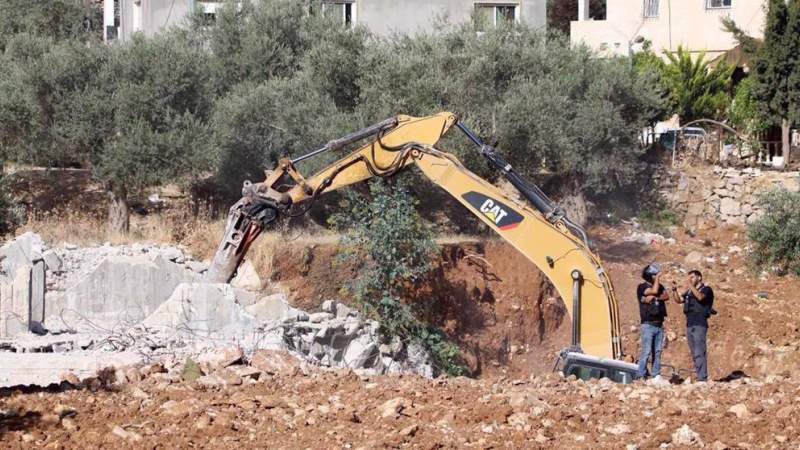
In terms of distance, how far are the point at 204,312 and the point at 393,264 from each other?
10.7 feet

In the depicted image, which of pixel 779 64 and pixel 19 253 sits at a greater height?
pixel 779 64

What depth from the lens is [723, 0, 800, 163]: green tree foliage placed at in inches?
1159

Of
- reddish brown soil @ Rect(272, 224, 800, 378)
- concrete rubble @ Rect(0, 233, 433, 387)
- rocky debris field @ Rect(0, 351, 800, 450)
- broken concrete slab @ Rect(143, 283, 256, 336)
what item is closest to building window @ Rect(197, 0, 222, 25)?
concrete rubble @ Rect(0, 233, 433, 387)

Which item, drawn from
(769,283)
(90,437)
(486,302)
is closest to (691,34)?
(769,283)

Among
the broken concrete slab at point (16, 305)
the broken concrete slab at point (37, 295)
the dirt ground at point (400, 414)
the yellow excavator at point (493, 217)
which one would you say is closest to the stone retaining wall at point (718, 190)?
the yellow excavator at point (493, 217)

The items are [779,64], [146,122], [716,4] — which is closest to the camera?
[146,122]

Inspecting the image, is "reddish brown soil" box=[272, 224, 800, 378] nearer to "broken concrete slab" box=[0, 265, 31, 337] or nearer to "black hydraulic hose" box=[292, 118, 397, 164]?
"black hydraulic hose" box=[292, 118, 397, 164]

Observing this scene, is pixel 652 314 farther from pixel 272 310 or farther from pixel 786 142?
pixel 786 142

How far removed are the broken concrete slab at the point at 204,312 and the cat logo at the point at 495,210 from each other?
134 inches

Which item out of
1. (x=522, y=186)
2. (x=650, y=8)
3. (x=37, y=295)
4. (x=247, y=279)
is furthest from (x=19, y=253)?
(x=650, y=8)

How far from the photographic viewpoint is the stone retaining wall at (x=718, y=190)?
96.4ft

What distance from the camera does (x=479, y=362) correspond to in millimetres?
20906

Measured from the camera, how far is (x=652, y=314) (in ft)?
51.5

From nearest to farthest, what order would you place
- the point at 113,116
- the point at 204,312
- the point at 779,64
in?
1. the point at 204,312
2. the point at 113,116
3. the point at 779,64
